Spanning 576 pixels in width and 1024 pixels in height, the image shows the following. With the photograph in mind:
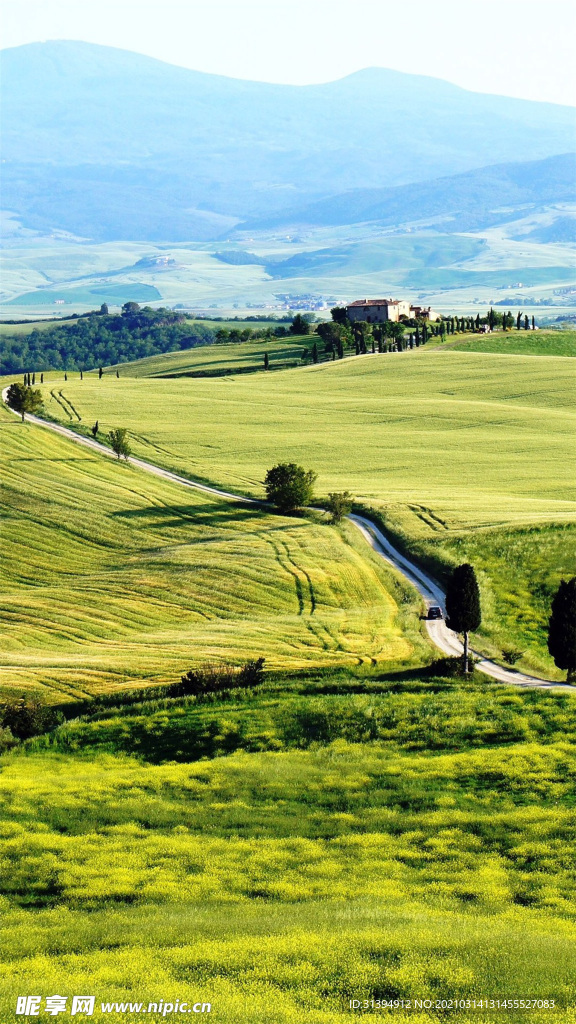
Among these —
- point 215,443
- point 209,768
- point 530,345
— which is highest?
point 530,345

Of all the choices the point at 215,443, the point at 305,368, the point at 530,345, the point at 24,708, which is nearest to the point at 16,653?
the point at 24,708

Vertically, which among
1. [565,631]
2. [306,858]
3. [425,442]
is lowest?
[306,858]

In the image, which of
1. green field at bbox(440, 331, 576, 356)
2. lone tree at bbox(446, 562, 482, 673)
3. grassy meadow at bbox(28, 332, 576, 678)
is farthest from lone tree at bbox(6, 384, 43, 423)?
green field at bbox(440, 331, 576, 356)

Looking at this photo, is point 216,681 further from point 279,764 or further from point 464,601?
point 464,601

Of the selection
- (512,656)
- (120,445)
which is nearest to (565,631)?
(512,656)

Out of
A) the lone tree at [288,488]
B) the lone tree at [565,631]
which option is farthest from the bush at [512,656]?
the lone tree at [288,488]

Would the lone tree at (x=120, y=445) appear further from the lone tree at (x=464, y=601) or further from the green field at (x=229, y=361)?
the green field at (x=229, y=361)

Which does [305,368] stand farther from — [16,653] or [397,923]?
[397,923]
